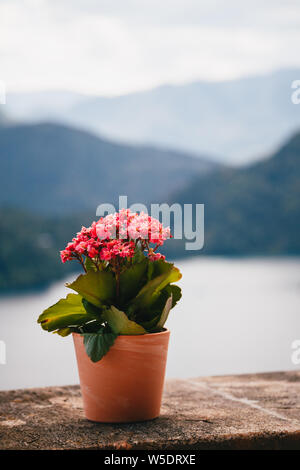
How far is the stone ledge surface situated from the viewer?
179 cm

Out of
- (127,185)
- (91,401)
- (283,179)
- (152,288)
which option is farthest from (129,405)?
(283,179)

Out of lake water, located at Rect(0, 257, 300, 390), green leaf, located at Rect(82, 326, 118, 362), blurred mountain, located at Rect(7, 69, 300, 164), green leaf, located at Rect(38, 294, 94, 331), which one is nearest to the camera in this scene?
green leaf, located at Rect(82, 326, 118, 362)

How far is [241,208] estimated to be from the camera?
2619 centimetres

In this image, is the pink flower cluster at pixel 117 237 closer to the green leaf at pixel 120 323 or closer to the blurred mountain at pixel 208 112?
the green leaf at pixel 120 323

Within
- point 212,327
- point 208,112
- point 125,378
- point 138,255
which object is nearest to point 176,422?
point 125,378

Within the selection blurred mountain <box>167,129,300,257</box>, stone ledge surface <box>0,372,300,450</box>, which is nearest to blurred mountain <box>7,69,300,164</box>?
blurred mountain <box>167,129,300,257</box>

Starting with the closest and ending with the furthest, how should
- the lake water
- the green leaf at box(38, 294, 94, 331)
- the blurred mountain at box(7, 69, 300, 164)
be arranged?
the green leaf at box(38, 294, 94, 331)
the lake water
the blurred mountain at box(7, 69, 300, 164)

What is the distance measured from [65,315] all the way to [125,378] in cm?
32

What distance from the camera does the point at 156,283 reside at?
1973 millimetres

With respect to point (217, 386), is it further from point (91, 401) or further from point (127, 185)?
point (127, 185)

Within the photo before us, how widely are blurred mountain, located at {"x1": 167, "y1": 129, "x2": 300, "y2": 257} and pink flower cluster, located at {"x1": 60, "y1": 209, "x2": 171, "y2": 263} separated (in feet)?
73.5

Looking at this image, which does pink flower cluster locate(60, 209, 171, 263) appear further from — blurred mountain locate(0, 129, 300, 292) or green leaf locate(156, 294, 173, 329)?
blurred mountain locate(0, 129, 300, 292)

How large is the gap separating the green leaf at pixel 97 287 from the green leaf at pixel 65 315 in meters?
0.08

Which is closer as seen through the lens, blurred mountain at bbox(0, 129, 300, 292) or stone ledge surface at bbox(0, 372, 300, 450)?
stone ledge surface at bbox(0, 372, 300, 450)
